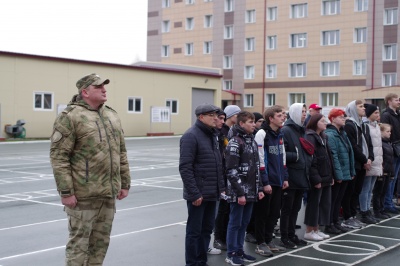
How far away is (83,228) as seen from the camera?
18.5 feet

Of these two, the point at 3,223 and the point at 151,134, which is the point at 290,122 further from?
the point at 151,134

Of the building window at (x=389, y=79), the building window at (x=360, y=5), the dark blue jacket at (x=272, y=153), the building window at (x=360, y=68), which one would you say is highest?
the building window at (x=360, y=5)

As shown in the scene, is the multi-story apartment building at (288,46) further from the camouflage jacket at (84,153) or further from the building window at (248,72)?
the camouflage jacket at (84,153)

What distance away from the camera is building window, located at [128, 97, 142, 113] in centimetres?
4455

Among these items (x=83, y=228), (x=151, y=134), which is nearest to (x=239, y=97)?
(x=151, y=134)

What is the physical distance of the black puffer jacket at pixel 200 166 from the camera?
274 inches

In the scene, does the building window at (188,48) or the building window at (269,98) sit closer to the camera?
the building window at (269,98)

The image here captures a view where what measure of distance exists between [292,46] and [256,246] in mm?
52647

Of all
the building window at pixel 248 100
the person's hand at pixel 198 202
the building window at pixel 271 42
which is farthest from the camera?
the building window at pixel 248 100

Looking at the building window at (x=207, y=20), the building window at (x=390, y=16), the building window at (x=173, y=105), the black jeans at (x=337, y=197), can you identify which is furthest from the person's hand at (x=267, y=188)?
the building window at (x=207, y=20)

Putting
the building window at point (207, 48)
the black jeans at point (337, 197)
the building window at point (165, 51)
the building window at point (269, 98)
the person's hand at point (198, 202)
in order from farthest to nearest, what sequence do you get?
the building window at point (165, 51) → the building window at point (207, 48) → the building window at point (269, 98) → the black jeans at point (337, 197) → the person's hand at point (198, 202)

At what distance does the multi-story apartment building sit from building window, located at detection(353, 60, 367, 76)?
0.30ft

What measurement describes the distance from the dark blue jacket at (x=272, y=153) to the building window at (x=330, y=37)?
50610mm

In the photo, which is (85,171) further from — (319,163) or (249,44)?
(249,44)
